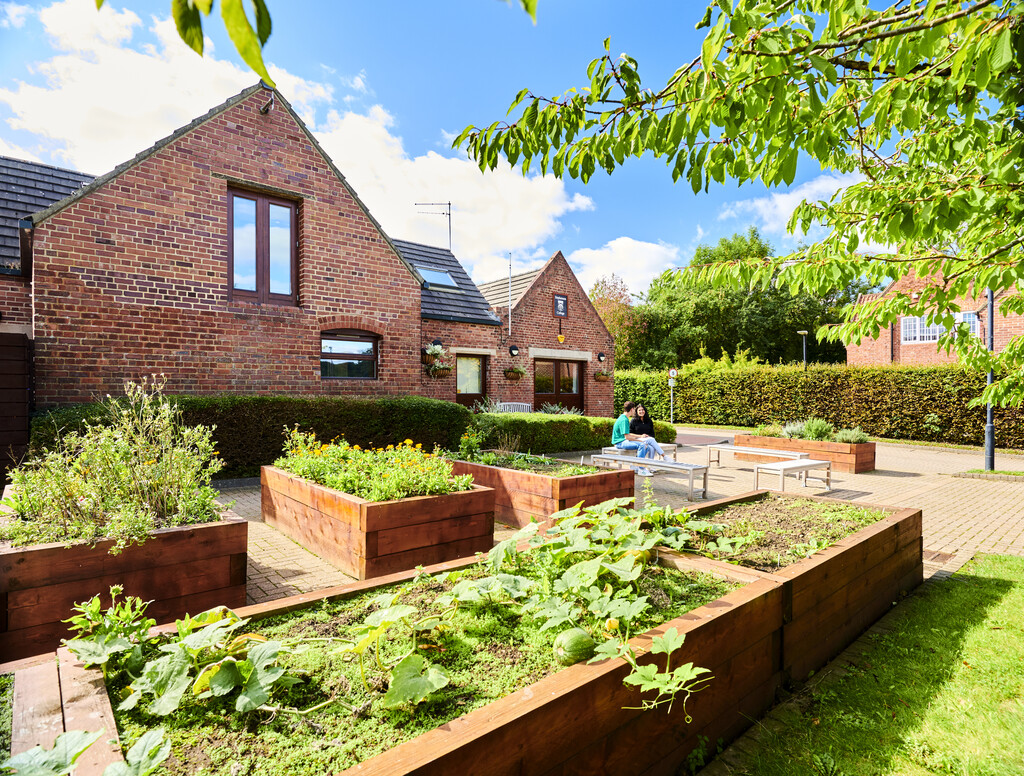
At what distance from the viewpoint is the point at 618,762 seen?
5.76 ft

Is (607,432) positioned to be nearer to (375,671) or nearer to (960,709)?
(960,709)

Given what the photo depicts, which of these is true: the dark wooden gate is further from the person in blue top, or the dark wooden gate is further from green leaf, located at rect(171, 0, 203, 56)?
the person in blue top

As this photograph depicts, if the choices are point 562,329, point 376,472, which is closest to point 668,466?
point 376,472

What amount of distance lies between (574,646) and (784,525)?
9.04ft

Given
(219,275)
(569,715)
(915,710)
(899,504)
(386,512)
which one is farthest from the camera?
(219,275)

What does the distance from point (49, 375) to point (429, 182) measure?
1145 centimetres

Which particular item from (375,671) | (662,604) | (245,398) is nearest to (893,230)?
Answer: (662,604)

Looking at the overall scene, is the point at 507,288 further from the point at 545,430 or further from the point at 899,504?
the point at 899,504

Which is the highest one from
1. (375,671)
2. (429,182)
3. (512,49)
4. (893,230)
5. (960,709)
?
(429,182)

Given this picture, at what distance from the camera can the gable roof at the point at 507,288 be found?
17.3 meters

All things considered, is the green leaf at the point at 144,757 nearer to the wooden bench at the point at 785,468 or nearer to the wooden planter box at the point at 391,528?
the wooden planter box at the point at 391,528

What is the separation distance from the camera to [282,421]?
9.19 metres

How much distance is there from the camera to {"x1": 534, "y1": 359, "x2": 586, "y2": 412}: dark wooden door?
1706 centimetres

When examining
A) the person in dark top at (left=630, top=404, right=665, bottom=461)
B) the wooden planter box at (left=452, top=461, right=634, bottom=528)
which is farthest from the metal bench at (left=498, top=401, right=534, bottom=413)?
the wooden planter box at (left=452, top=461, right=634, bottom=528)
